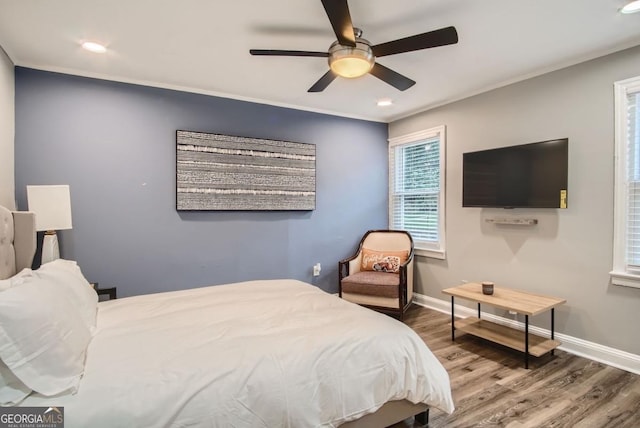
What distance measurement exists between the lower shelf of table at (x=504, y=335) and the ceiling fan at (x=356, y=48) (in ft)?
8.11

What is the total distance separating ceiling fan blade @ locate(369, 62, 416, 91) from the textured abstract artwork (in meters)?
1.73

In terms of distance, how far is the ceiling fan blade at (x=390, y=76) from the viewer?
7.88 ft

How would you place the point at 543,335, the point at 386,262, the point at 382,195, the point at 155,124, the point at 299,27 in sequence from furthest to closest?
1. the point at 382,195
2. the point at 386,262
3. the point at 155,124
4. the point at 543,335
5. the point at 299,27

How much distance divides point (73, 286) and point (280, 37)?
2.13m

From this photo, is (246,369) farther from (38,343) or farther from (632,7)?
(632,7)

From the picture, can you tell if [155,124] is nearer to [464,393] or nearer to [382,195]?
[382,195]

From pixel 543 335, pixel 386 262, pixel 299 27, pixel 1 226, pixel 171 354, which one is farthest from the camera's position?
pixel 386 262

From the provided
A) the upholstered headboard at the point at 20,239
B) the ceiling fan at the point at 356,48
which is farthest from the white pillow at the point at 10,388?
the ceiling fan at the point at 356,48

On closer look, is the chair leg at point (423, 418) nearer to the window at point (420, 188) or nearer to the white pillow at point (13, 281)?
the white pillow at point (13, 281)

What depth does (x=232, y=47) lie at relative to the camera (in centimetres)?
260

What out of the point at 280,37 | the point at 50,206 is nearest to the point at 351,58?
the point at 280,37

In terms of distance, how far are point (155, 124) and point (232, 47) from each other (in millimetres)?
1296

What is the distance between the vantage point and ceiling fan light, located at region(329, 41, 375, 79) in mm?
2160

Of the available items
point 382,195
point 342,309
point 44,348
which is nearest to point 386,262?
point 382,195
